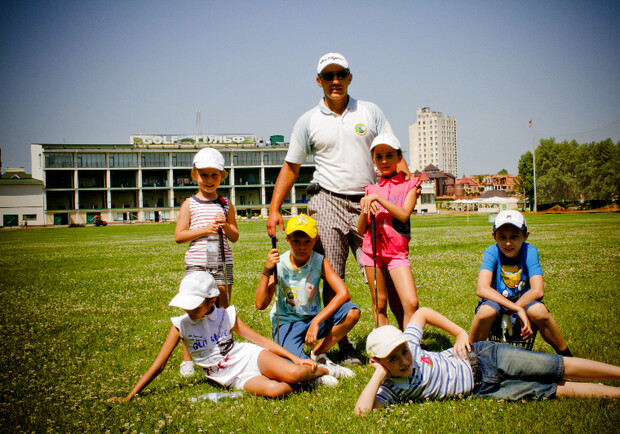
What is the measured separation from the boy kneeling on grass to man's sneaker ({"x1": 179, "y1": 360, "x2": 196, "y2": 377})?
2.17m

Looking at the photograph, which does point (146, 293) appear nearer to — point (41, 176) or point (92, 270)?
point (92, 270)

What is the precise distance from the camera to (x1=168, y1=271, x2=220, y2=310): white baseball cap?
14.0 ft

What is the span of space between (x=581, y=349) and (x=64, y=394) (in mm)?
5538

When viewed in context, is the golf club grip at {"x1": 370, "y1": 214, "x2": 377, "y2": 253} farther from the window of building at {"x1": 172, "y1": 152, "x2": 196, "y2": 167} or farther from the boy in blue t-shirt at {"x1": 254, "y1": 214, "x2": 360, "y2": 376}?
the window of building at {"x1": 172, "y1": 152, "x2": 196, "y2": 167}

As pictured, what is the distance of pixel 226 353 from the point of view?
15.1 feet

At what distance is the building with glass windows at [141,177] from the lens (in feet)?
327

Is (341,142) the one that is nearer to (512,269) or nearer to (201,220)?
(201,220)

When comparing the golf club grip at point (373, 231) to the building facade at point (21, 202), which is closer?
the golf club grip at point (373, 231)

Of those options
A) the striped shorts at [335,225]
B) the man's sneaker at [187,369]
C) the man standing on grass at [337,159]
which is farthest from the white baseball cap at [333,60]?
the man's sneaker at [187,369]

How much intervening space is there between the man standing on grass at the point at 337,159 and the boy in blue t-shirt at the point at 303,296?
37 centimetres

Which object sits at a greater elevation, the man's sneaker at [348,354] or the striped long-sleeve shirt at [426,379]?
the striped long-sleeve shirt at [426,379]

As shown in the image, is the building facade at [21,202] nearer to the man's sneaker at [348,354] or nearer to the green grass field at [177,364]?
the green grass field at [177,364]

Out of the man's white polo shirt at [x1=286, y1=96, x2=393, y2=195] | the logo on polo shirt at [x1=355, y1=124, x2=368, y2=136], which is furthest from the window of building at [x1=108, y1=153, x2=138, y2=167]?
the logo on polo shirt at [x1=355, y1=124, x2=368, y2=136]

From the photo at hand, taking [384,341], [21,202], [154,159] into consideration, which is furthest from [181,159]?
[384,341]
